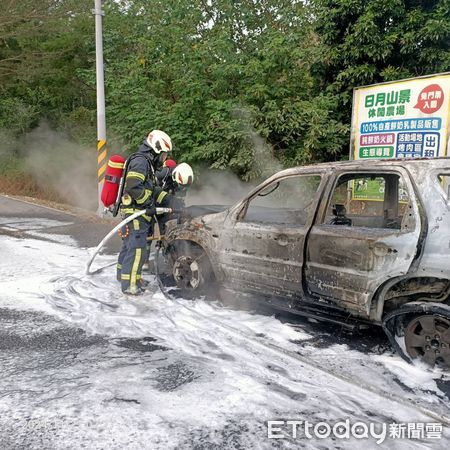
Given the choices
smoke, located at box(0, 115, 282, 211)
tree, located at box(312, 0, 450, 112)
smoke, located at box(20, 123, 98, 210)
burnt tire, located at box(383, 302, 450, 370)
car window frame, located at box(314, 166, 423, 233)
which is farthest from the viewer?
smoke, located at box(20, 123, 98, 210)

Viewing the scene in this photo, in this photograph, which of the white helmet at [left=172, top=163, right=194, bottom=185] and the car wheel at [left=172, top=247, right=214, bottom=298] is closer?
the car wheel at [left=172, top=247, right=214, bottom=298]

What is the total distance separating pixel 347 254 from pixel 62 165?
15154 millimetres

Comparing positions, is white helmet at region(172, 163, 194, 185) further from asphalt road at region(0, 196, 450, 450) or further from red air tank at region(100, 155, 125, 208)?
asphalt road at region(0, 196, 450, 450)

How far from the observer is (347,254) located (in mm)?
3713

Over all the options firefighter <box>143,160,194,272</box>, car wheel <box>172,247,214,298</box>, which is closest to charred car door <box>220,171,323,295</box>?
car wheel <box>172,247,214,298</box>

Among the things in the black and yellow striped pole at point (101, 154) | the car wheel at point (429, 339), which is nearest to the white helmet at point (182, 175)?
the car wheel at point (429, 339)

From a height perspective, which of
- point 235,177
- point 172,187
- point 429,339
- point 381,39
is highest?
point 381,39

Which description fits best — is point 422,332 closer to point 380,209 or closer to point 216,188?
point 380,209

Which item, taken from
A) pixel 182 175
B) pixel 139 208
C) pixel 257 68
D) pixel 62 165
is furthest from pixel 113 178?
pixel 62 165

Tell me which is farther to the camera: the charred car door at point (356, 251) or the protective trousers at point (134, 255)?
the protective trousers at point (134, 255)

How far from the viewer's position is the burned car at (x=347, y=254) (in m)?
3.35

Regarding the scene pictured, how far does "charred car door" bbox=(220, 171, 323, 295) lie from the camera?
4102 mm

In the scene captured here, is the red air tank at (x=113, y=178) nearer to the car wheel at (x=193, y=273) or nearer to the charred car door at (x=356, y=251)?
the car wheel at (x=193, y=273)

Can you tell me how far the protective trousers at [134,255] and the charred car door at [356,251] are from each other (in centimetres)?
212
